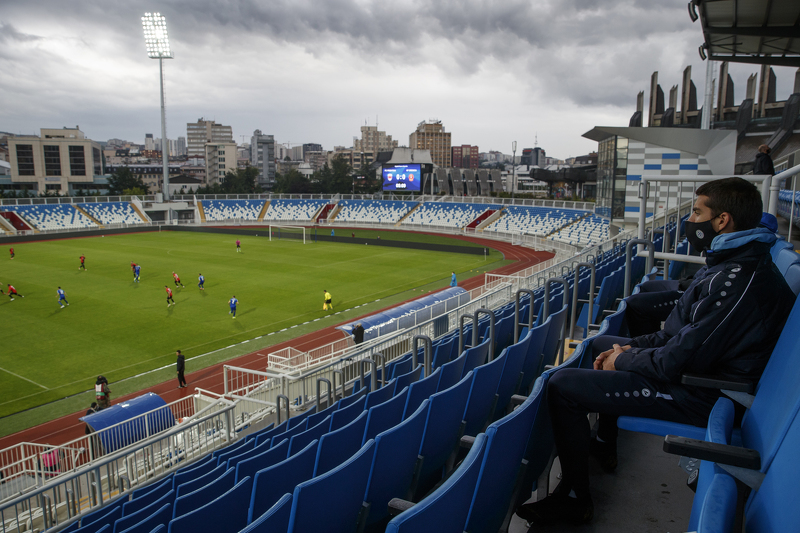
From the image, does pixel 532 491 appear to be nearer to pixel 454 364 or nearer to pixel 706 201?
pixel 454 364

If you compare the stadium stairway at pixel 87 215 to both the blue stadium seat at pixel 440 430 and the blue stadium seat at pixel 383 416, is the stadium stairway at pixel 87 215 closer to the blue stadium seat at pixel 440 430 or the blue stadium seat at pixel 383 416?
the blue stadium seat at pixel 383 416

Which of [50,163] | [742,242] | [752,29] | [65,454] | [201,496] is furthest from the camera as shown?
[50,163]

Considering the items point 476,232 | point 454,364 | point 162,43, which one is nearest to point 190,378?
point 454,364

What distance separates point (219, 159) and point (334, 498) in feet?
565

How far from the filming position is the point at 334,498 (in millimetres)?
2641

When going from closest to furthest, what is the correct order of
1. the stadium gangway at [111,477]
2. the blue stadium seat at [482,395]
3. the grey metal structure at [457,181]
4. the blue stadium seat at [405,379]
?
the blue stadium seat at [482,395], the blue stadium seat at [405,379], the stadium gangway at [111,477], the grey metal structure at [457,181]

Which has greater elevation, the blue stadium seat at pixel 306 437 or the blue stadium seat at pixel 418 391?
the blue stadium seat at pixel 418 391

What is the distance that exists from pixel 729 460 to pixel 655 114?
72.5 m


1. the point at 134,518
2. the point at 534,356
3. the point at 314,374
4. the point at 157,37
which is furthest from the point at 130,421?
the point at 157,37

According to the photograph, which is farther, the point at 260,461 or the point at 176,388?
the point at 176,388

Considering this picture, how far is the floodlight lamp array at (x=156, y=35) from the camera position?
64.1 m

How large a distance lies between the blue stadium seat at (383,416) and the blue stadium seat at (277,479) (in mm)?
462

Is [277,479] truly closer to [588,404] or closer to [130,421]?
[588,404]

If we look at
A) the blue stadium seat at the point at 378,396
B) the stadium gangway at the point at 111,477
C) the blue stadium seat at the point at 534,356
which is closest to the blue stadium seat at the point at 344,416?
the blue stadium seat at the point at 378,396
